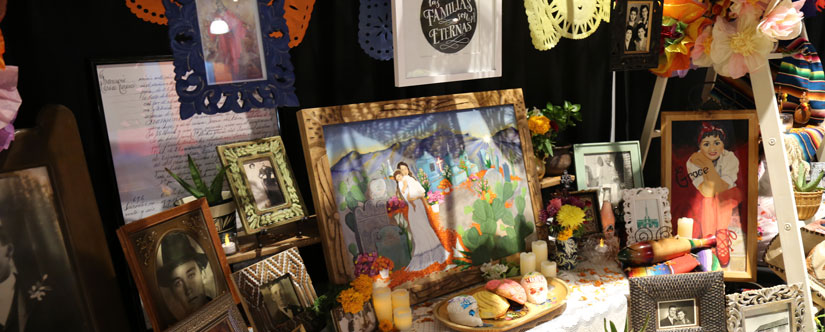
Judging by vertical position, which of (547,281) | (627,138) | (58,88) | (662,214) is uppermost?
(58,88)

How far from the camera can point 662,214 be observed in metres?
2.07

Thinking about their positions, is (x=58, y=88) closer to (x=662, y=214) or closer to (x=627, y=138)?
(x=662, y=214)

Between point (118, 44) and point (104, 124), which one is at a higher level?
point (118, 44)

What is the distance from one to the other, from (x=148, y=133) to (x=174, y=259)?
406 millimetres

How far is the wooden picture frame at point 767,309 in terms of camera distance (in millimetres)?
1695

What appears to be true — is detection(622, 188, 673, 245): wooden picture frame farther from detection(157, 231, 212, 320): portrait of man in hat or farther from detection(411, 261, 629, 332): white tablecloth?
detection(157, 231, 212, 320): portrait of man in hat

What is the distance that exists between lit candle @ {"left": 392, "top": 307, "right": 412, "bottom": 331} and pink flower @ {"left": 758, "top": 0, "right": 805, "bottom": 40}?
138 cm

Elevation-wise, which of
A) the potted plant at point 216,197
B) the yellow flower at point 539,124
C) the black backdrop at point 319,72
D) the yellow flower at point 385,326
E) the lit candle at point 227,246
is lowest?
the yellow flower at point 385,326

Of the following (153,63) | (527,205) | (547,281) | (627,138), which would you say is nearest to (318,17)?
(153,63)

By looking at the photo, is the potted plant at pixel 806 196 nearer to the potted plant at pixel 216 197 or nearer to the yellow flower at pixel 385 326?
the yellow flower at pixel 385 326

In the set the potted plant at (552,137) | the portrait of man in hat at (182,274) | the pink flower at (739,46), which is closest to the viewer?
the portrait of man in hat at (182,274)

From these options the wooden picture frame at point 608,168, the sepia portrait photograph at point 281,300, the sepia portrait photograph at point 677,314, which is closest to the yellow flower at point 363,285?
the sepia portrait photograph at point 281,300

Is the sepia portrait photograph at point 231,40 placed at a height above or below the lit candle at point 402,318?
above

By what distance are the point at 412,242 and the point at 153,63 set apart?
0.94 m
